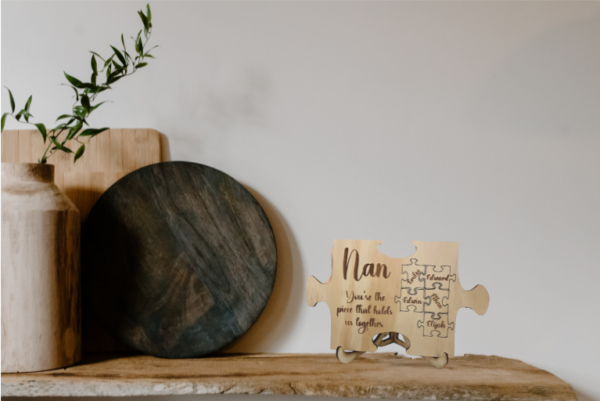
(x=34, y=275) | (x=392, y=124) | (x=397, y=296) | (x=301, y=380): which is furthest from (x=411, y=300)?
(x=34, y=275)

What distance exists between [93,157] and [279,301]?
1.66 feet

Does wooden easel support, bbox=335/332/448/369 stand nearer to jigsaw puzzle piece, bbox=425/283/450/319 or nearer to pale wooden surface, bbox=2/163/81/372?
jigsaw puzzle piece, bbox=425/283/450/319

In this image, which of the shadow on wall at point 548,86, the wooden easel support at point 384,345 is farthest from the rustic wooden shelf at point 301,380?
the shadow on wall at point 548,86

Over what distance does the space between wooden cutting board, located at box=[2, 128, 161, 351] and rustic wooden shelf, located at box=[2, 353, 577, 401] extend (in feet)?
1.09

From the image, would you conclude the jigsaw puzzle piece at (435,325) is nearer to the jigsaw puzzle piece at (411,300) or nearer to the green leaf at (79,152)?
the jigsaw puzzle piece at (411,300)

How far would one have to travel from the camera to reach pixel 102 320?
0.83 meters

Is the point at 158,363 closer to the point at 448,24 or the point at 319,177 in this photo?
the point at 319,177

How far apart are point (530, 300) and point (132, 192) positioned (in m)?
0.85

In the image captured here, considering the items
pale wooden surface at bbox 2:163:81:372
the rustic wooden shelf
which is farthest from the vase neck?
the rustic wooden shelf

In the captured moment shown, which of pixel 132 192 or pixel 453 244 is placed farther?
pixel 132 192

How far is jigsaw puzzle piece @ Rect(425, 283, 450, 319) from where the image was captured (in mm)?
723

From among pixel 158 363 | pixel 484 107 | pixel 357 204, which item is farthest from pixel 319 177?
pixel 158 363

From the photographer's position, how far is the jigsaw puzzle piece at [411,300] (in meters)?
0.73

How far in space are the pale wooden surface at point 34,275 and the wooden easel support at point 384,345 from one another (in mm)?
500
